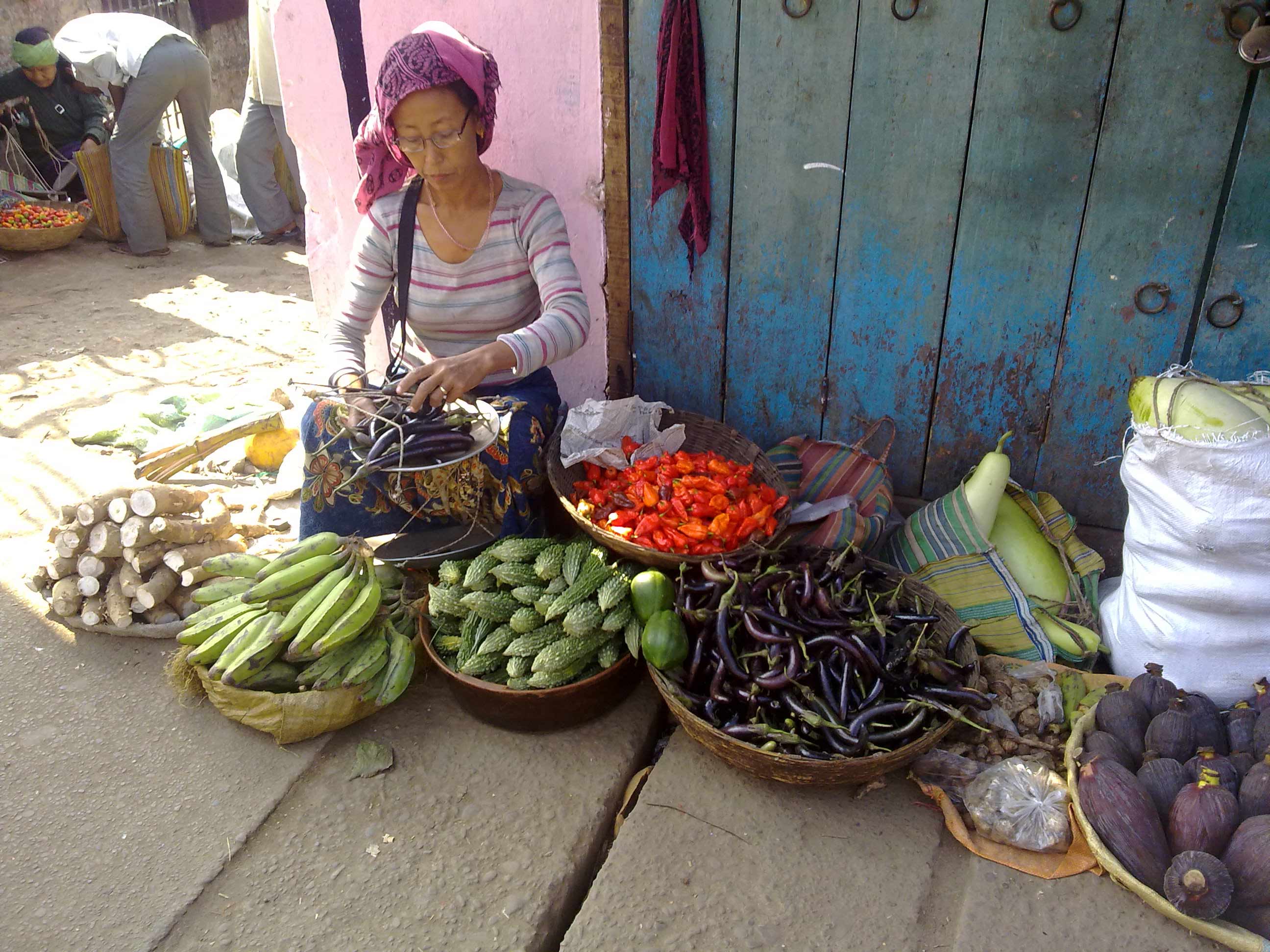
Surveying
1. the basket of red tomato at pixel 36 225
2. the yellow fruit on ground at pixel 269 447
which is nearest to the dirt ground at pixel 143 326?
the basket of red tomato at pixel 36 225

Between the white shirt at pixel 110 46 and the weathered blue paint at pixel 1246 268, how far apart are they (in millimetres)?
7930

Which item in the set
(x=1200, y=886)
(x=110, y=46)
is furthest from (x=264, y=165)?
(x=1200, y=886)

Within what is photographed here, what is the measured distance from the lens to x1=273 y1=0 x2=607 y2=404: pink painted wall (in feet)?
11.1

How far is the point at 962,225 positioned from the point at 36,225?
784 cm

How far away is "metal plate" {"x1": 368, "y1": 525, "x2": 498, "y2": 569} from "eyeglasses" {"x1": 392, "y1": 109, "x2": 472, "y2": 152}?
1.29 m

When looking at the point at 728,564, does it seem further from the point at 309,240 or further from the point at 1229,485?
the point at 309,240

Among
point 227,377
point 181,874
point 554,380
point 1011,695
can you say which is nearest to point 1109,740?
point 1011,695

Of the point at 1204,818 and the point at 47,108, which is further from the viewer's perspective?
the point at 47,108

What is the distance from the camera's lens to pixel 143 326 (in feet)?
21.0

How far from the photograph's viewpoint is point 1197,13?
8.50ft

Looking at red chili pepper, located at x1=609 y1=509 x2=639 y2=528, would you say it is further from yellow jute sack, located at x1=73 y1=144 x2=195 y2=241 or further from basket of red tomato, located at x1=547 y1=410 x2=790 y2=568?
yellow jute sack, located at x1=73 y1=144 x2=195 y2=241

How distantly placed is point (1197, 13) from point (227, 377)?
17.0 feet

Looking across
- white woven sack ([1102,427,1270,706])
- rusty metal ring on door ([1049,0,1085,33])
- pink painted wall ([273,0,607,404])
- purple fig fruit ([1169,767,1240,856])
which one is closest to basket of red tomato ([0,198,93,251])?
pink painted wall ([273,0,607,404])

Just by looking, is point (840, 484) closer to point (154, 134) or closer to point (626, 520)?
point (626, 520)
